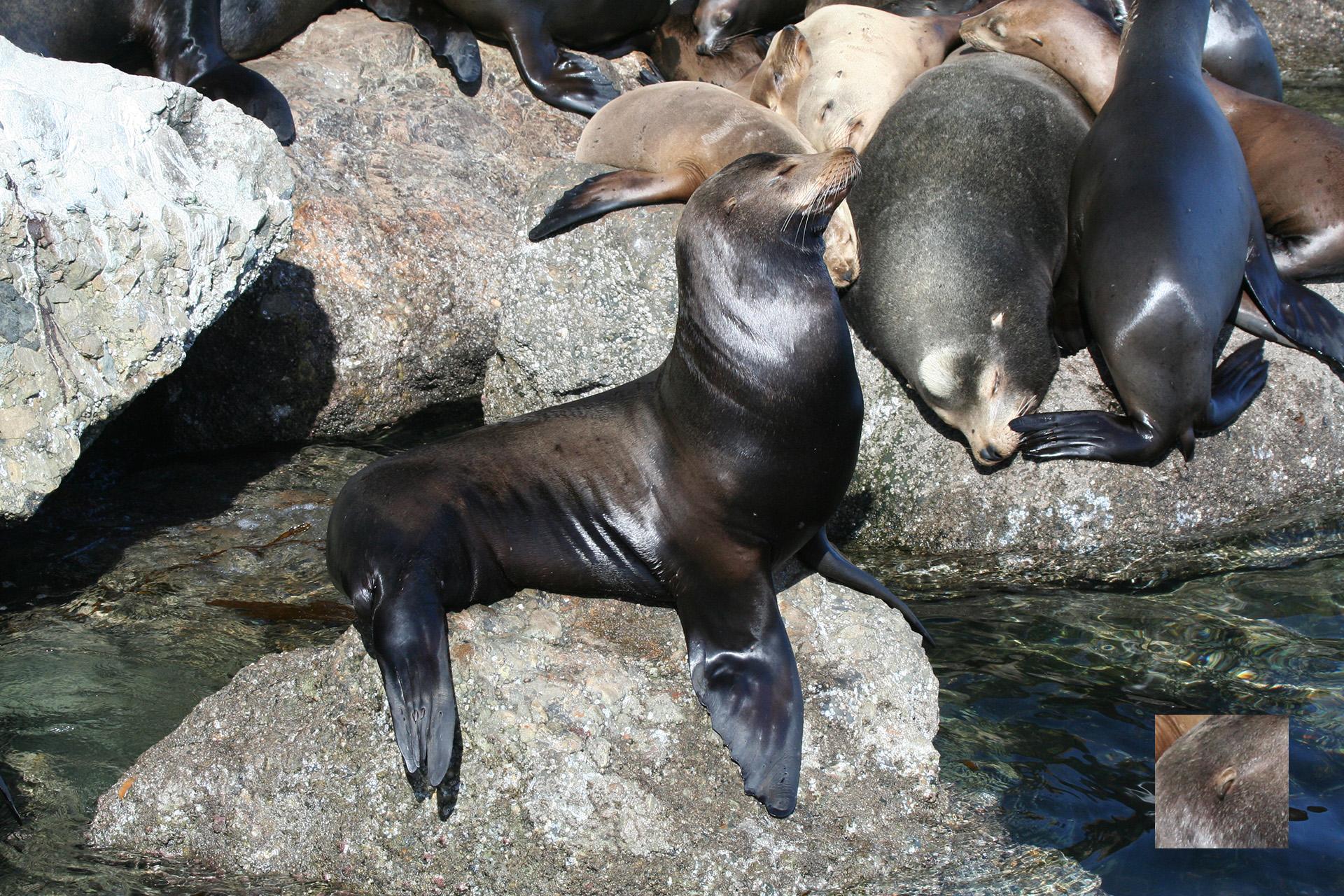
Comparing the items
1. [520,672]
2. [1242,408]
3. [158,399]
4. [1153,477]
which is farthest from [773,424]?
[158,399]

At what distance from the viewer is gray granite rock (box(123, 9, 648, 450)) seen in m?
5.82

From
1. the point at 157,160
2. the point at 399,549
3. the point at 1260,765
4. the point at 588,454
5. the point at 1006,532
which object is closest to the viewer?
the point at 1260,765

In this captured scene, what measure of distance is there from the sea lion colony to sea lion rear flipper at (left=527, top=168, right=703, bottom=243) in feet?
0.05

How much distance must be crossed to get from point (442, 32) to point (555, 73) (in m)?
0.67

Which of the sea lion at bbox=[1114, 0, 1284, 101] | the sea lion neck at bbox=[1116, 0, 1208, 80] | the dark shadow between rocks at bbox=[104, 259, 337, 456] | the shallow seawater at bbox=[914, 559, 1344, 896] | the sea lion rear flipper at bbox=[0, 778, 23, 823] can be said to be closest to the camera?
the shallow seawater at bbox=[914, 559, 1344, 896]

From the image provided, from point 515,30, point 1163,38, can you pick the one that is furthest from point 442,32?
point 1163,38

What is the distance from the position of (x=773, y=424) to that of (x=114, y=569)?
8.17 ft

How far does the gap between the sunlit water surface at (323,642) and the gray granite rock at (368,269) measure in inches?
13.2

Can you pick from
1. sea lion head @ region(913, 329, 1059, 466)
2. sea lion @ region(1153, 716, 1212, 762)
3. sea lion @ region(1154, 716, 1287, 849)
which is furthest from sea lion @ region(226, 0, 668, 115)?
sea lion @ region(1154, 716, 1287, 849)

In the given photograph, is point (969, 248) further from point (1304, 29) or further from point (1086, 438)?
point (1304, 29)

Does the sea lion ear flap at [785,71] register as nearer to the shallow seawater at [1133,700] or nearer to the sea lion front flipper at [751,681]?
the shallow seawater at [1133,700]

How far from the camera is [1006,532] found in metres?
5.32

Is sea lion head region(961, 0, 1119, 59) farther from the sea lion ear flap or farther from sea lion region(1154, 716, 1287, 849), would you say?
sea lion region(1154, 716, 1287, 849)

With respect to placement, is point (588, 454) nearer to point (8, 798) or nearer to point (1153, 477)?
point (8, 798)
